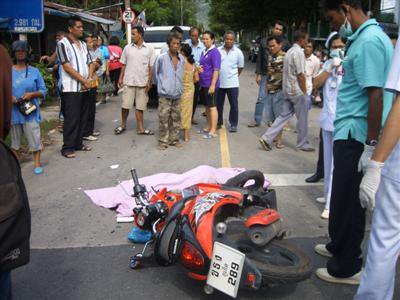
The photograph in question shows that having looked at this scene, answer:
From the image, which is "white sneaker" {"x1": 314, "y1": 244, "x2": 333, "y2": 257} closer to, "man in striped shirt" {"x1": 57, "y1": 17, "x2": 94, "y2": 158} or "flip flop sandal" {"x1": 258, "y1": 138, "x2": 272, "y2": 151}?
"flip flop sandal" {"x1": 258, "y1": 138, "x2": 272, "y2": 151}

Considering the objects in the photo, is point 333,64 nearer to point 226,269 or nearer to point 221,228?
point 221,228

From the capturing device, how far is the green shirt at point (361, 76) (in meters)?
3.03

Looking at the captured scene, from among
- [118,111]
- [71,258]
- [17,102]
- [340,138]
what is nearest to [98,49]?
[118,111]

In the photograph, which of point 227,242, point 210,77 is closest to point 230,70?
point 210,77

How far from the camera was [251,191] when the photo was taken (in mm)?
3611

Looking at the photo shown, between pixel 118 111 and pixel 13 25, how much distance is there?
4.57 m

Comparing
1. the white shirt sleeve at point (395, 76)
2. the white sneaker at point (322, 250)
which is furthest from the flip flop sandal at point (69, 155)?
the white shirt sleeve at point (395, 76)

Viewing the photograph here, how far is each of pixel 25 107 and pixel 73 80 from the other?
1248 millimetres

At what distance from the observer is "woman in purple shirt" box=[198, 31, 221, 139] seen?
8.48m

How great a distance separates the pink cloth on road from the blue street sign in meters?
3.15

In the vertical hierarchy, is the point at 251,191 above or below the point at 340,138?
below

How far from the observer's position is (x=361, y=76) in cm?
308

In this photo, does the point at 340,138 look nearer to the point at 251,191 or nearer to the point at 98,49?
the point at 251,191

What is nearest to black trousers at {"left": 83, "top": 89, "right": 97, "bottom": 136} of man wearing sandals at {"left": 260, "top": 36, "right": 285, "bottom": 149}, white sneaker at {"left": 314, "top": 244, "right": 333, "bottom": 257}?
man wearing sandals at {"left": 260, "top": 36, "right": 285, "bottom": 149}
